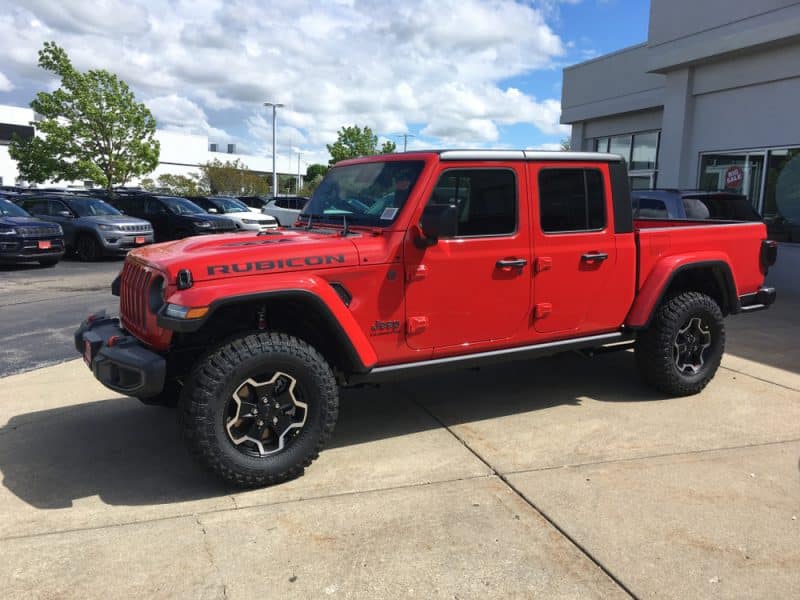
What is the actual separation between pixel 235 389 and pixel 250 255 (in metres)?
0.74

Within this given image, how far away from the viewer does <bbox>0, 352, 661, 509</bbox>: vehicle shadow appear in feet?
12.2

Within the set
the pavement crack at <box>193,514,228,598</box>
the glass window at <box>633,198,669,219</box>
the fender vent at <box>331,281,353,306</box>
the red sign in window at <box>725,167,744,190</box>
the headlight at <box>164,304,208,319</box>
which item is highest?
the red sign in window at <box>725,167,744,190</box>

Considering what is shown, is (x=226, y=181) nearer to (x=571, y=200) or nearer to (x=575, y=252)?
(x=571, y=200)

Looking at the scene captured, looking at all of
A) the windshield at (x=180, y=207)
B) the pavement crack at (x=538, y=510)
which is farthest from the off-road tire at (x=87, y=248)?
the pavement crack at (x=538, y=510)

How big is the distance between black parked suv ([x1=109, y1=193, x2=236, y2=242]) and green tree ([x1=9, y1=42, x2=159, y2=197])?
33.4ft

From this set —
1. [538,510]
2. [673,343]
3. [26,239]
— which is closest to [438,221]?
[538,510]

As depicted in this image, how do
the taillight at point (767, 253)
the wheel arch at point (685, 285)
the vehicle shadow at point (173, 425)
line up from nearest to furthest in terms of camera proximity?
the vehicle shadow at point (173, 425) → the wheel arch at point (685, 285) → the taillight at point (767, 253)

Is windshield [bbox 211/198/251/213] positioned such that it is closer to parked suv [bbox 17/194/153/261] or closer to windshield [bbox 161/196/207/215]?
windshield [bbox 161/196/207/215]

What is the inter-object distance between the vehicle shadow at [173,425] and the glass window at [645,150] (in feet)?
36.1

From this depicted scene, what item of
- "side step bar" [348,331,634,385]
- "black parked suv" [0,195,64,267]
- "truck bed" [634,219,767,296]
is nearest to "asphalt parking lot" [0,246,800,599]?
"side step bar" [348,331,634,385]

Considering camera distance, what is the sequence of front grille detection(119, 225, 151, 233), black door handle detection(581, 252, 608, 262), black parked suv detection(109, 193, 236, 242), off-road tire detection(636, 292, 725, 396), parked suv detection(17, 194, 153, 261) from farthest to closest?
black parked suv detection(109, 193, 236, 242)
front grille detection(119, 225, 151, 233)
parked suv detection(17, 194, 153, 261)
off-road tire detection(636, 292, 725, 396)
black door handle detection(581, 252, 608, 262)

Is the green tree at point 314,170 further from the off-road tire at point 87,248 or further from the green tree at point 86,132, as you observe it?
the off-road tire at point 87,248

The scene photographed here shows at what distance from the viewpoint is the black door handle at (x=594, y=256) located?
179 inches

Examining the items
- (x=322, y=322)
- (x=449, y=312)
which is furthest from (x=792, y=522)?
Answer: (x=322, y=322)
